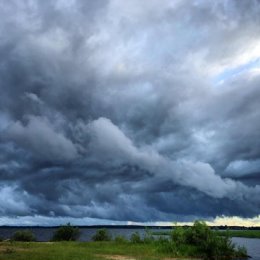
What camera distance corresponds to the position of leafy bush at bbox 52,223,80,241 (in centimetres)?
10606

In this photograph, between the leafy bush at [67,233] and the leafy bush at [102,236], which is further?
the leafy bush at [67,233]

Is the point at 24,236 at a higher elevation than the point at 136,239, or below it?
higher

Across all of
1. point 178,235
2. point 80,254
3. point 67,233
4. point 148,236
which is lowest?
point 80,254

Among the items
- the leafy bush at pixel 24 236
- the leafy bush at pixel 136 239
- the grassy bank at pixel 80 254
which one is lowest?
the grassy bank at pixel 80 254

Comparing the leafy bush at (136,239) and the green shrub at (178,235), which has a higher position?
the leafy bush at (136,239)

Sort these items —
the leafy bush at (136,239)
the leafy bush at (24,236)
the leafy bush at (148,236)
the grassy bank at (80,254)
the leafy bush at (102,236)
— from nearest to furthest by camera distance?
the grassy bank at (80,254) → the leafy bush at (148,236) → the leafy bush at (136,239) → the leafy bush at (24,236) → the leafy bush at (102,236)

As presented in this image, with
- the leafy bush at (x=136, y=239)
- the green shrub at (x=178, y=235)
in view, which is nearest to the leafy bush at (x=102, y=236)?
the leafy bush at (x=136, y=239)

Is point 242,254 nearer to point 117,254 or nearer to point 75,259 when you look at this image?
point 117,254

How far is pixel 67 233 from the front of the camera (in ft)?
348

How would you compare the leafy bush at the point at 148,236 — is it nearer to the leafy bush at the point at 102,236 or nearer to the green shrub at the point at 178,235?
the green shrub at the point at 178,235

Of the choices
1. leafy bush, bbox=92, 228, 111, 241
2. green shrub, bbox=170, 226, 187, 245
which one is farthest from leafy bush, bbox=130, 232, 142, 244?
leafy bush, bbox=92, 228, 111, 241

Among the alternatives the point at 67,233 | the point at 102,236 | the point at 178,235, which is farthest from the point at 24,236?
the point at 178,235

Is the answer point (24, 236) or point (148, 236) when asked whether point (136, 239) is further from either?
point (24, 236)

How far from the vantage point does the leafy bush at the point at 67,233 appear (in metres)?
106
